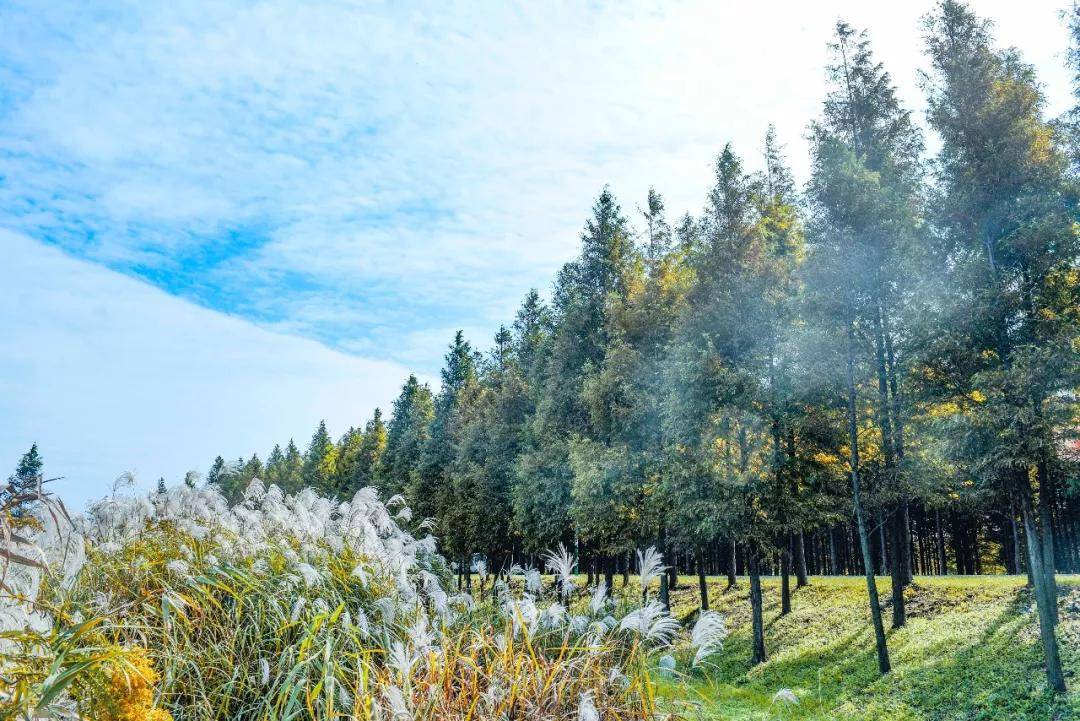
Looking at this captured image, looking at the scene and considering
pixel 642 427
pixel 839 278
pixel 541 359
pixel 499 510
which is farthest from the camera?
pixel 499 510

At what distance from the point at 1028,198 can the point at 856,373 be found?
489 centimetres

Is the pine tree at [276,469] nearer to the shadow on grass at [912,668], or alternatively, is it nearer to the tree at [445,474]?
the tree at [445,474]

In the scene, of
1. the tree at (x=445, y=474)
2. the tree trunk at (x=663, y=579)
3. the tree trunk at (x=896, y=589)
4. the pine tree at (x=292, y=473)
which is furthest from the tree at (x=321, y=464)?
the tree trunk at (x=896, y=589)

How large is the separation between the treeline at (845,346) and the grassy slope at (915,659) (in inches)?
26.6

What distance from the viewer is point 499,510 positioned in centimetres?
2777

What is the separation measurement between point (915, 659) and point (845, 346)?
677 cm

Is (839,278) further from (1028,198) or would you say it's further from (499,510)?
(499,510)

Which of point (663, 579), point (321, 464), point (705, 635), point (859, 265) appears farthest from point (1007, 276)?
point (321, 464)

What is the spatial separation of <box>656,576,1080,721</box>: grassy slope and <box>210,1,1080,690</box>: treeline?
0.68m

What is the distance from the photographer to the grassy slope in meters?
11.6

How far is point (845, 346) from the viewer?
14.8 meters

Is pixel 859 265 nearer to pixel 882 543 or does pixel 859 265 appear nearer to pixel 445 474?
pixel 882 543

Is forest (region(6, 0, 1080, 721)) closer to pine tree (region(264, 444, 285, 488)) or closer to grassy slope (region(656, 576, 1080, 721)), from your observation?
grassy slope (region(656, 576, 1080, 721))

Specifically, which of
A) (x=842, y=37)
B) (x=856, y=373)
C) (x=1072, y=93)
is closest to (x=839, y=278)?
(x=856, y=373)
